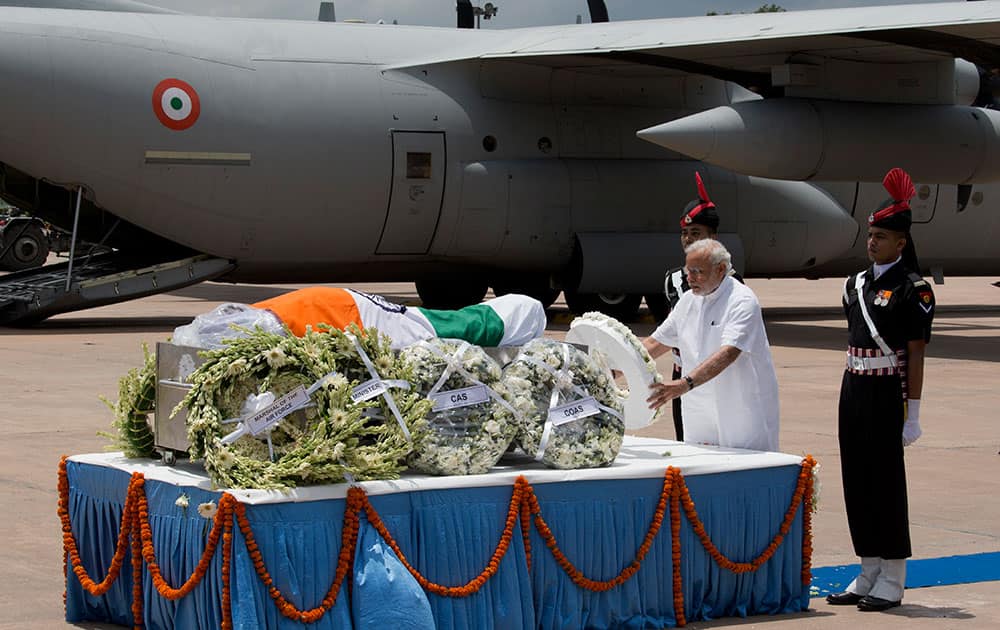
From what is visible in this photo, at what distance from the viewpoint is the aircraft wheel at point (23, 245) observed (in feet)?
109

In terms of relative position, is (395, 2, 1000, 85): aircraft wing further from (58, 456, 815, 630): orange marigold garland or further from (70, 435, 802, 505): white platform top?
(58, 456, 815, 630): orange marigold garland

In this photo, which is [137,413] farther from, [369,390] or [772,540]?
[772,540]

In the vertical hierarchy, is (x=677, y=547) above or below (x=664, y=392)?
below

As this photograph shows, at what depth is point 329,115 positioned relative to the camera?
60.1ft

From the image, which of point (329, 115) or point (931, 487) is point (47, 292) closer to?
point (329, 115)

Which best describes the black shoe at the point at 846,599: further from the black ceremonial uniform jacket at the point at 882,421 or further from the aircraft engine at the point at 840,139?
the aircraft engine at the point at 840,139

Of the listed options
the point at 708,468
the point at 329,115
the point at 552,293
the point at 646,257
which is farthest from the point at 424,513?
the point at 552,293

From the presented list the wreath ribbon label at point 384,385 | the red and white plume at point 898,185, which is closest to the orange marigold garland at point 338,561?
the wreath ribbon label at point 384,385

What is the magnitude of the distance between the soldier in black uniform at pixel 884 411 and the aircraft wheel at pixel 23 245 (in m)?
29.4

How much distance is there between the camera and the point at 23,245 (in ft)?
110

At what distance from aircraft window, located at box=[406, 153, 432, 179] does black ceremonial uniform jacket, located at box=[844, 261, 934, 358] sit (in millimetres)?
12698

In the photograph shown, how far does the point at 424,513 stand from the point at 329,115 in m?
13.3

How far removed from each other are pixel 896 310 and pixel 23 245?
2976 cm

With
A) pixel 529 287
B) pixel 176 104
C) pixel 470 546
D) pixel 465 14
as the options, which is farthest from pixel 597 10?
pixel 470 546
